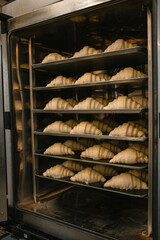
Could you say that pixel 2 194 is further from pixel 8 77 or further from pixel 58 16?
pixel 58 16

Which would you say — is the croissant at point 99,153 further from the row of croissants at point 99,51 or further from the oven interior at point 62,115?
the row of croissants at point 99,51

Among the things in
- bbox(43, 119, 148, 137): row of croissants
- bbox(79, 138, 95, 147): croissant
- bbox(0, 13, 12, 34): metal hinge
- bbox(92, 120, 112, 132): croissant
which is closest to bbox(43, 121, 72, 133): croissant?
bbox(43, 119, 148, 137): row of croissants

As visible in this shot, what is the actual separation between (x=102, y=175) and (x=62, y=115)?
0.83m

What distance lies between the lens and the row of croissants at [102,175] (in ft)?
5.82

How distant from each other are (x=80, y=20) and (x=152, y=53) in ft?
2.32

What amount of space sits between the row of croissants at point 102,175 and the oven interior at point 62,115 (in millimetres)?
90

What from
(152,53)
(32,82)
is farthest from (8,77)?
(152,53)

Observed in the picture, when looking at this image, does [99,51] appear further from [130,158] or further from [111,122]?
[130,158]

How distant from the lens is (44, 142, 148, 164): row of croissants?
1.75m

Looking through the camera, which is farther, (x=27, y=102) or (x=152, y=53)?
(x=27, y=102)

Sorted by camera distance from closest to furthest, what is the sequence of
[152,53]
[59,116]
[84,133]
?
1. [152,53]
2. [84,133]
3. [59,116]

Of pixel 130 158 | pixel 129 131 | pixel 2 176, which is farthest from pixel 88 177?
pixel 2 176

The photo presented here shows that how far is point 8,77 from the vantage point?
203 centimetres

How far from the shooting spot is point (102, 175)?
6.78ft
